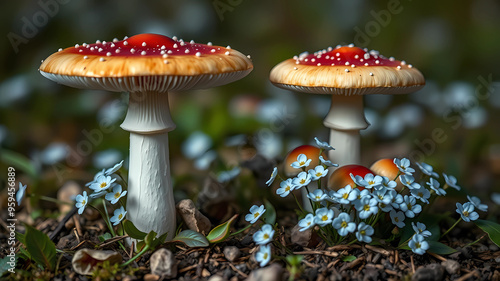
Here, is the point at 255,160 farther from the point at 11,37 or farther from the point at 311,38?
the point at 11,37

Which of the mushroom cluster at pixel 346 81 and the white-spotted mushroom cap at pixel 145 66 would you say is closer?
the white-spotted mushroom cap at pixel 145 66

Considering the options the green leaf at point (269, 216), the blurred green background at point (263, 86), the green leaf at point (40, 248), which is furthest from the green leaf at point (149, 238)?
the blurred green background at point (263, 86)

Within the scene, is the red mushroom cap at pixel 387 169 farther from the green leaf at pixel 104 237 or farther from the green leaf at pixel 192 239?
the green leaf at pixel 104 237

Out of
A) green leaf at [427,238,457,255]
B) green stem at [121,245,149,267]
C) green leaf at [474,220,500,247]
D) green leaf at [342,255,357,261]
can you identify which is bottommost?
green leaf at [427,238,457,255]

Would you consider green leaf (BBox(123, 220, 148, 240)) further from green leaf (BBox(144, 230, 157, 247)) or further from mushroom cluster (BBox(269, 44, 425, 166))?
mushroom cluster (BBox(269, 44, 425, 166))

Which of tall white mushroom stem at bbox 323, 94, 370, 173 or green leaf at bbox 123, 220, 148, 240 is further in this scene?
tall white mushroom stem at bbox 323, 94, 370, 173

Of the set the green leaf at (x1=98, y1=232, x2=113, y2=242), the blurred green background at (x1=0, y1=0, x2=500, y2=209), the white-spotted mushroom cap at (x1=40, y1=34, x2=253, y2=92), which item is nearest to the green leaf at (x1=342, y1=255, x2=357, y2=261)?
the white-spotted mushroom cap at (x1=40, y1=34, x2=253, y2=92)

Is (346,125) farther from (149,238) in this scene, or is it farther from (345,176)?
(149,238)
